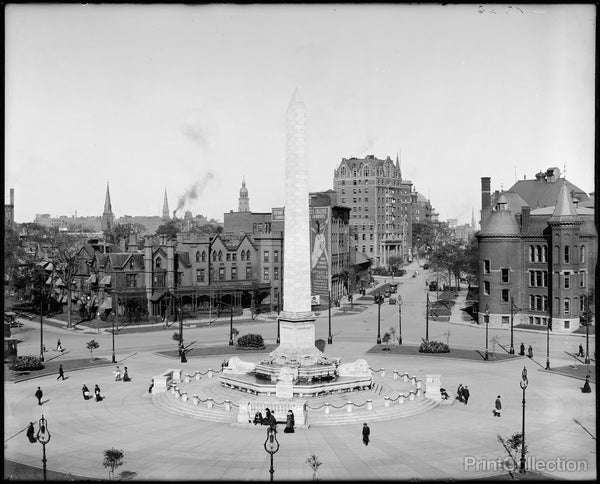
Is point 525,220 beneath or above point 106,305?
above

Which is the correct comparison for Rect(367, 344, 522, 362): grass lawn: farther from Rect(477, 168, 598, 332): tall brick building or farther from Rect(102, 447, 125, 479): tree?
Rect(102, 447, 125, 479): tree

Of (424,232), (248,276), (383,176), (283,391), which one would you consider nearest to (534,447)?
(283,391)

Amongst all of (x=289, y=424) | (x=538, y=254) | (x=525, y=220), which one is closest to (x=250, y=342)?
(x=289, y=424)

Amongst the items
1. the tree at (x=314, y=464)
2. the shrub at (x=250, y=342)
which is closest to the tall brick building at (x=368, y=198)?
the shrub at (x=250, y=342)

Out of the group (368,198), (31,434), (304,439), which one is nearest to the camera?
(31,434)

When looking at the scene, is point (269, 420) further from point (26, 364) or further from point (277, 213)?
point (277, 213)
